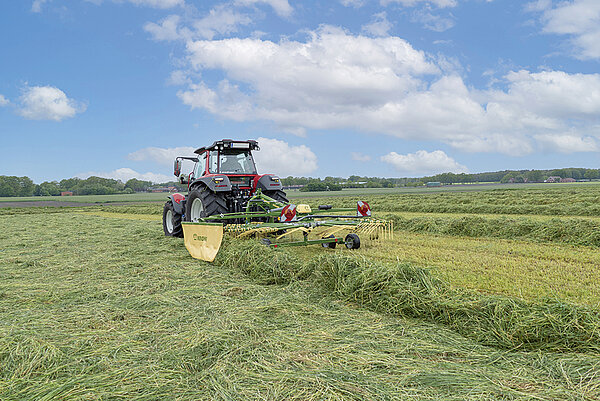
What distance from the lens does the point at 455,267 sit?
18.8 ft

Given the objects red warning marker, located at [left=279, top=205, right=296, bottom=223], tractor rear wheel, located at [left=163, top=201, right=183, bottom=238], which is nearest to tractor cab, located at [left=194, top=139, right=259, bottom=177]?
tractor rear wheel, located at [left=163, top=201, right=183, bottom=238]

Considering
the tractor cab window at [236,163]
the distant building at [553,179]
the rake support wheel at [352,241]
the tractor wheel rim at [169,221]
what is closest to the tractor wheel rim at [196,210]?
the tractor cab window at [236,163]

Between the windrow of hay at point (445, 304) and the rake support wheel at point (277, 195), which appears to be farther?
the rake support wheel at point (277, 195)

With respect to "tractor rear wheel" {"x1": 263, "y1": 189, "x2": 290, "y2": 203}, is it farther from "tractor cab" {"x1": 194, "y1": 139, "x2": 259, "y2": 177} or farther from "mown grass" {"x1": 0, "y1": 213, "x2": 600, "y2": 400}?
"mown grass" {"x1": 0, "y1": 213, "x2": 600, "y2": 400}

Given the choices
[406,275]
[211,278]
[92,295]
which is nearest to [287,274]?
[211,278]

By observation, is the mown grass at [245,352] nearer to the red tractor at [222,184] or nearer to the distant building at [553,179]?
the red tractor at [222,184]

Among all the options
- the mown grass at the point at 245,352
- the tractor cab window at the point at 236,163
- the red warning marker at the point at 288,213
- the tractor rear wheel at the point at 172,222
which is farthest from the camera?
the tractor rear wheel at the point at 172,222

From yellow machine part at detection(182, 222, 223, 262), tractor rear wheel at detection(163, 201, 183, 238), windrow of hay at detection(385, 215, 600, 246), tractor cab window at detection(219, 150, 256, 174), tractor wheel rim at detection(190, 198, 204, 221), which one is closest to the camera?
yellow machine part at detection(182, 222, 223, 262)

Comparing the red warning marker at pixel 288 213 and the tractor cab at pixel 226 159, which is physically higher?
the tractor cab at pixel 226 159

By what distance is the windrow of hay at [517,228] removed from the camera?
8172 millimetres

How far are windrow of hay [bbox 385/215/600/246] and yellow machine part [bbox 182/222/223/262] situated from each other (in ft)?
19.7

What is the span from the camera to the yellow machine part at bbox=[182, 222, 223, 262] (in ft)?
21.1

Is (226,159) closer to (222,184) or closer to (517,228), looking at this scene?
(222,184)

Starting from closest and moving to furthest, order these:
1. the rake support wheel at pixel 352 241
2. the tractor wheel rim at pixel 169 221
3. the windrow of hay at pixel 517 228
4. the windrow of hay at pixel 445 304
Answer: the windrow of hay at pixel 445 304 < the rake support wheel at pixel 352 241 < the windrow of hay at pixel 517 228 < the tractor wheel rim at pixel 169 221
